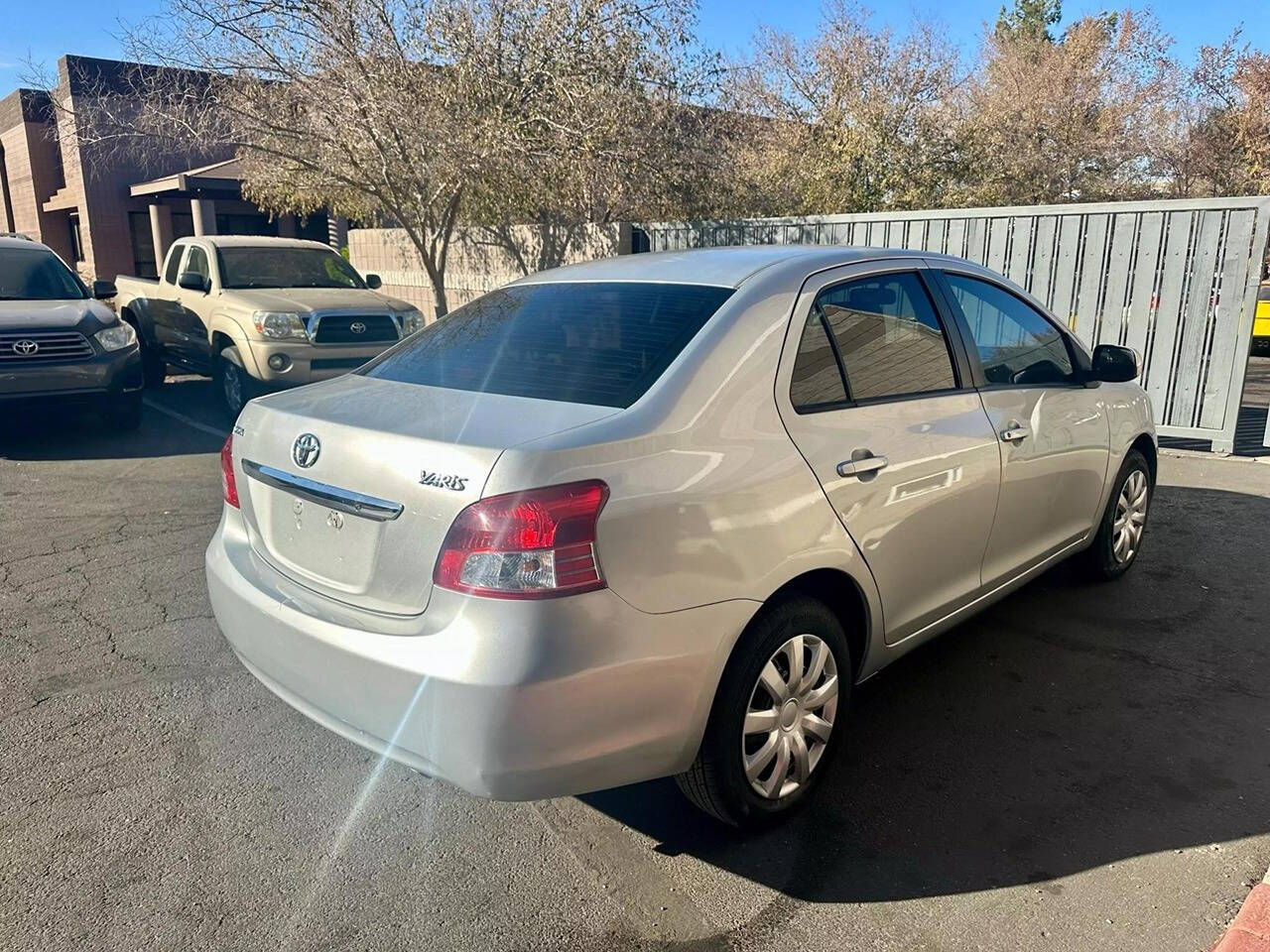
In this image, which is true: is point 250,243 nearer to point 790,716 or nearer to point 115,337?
point 115,337

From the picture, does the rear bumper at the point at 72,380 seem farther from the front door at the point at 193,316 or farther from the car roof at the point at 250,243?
the car roof at the point at 250,243

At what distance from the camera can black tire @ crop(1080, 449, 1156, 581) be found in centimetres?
476

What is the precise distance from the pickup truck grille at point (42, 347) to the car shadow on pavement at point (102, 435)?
21.0 inches

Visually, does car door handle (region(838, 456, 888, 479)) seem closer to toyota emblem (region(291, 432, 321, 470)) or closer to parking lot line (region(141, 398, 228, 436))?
toyota emblem (region(291, 432, 321, 470))

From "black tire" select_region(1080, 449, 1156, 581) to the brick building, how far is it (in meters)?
17.8

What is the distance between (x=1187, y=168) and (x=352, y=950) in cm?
2460

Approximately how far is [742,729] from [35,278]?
28.7ft

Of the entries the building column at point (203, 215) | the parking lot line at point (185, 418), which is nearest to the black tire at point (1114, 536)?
the parking lot line at point (185, 418)

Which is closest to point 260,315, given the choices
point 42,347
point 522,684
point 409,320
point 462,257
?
point 409,320

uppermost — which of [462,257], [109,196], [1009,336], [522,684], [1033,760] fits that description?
[109,196]

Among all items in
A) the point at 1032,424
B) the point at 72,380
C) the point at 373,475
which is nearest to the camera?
the point at 373,475

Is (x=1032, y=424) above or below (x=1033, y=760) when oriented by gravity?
above

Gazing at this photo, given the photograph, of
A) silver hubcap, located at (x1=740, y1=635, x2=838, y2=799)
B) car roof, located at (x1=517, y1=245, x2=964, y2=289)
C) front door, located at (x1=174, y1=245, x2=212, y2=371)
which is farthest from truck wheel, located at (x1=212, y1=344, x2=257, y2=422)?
silver hubcap, located at (x1=740, y1=635, x2=838, y2=799)

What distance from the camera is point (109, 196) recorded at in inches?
940
